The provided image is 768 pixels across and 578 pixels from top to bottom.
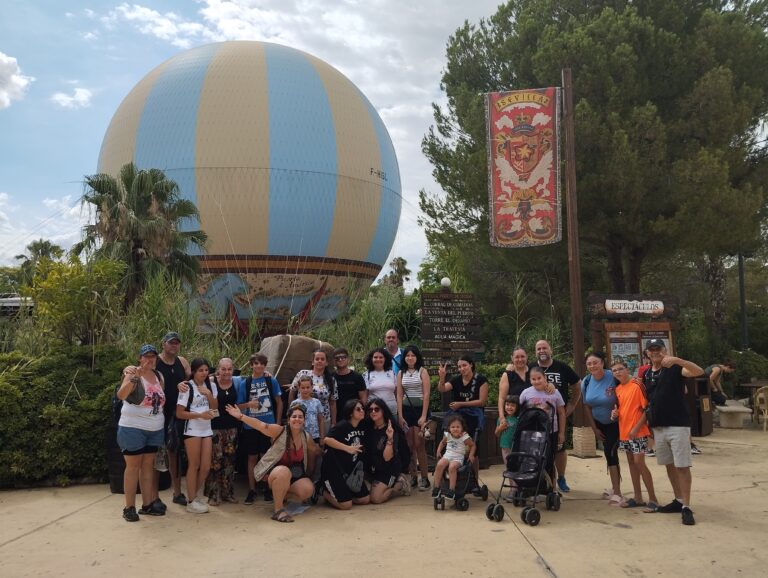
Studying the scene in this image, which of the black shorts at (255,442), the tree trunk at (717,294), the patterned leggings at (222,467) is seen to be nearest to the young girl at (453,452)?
the black shorts at (255,442)

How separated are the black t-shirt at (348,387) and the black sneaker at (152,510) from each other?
1.99m

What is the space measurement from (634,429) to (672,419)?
0.36 meters

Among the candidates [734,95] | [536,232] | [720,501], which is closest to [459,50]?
[734,95]

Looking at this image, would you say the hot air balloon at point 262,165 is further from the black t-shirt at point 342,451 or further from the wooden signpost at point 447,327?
the black t-shirt at point 342,451

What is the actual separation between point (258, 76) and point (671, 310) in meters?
12.0

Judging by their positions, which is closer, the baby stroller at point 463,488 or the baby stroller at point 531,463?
the baby stroller at point 531,463

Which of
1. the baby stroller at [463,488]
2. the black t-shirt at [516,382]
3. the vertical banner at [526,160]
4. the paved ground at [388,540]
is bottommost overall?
the paved ground at [388,540]

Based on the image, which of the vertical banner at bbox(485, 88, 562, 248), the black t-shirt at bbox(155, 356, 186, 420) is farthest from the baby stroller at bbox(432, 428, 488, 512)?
the vertical banner at bbox(485, 88, 562, 248)

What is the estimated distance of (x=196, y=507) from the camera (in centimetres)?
591

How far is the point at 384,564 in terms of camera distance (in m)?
4.43

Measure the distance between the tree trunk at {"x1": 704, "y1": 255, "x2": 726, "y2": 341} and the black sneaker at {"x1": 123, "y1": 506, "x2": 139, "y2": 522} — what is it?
16.0 metres

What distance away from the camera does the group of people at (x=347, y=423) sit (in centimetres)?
565

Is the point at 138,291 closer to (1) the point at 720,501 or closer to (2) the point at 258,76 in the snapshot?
(2) the point at 258,76

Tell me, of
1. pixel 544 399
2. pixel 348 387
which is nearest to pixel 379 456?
pixel 348 387
